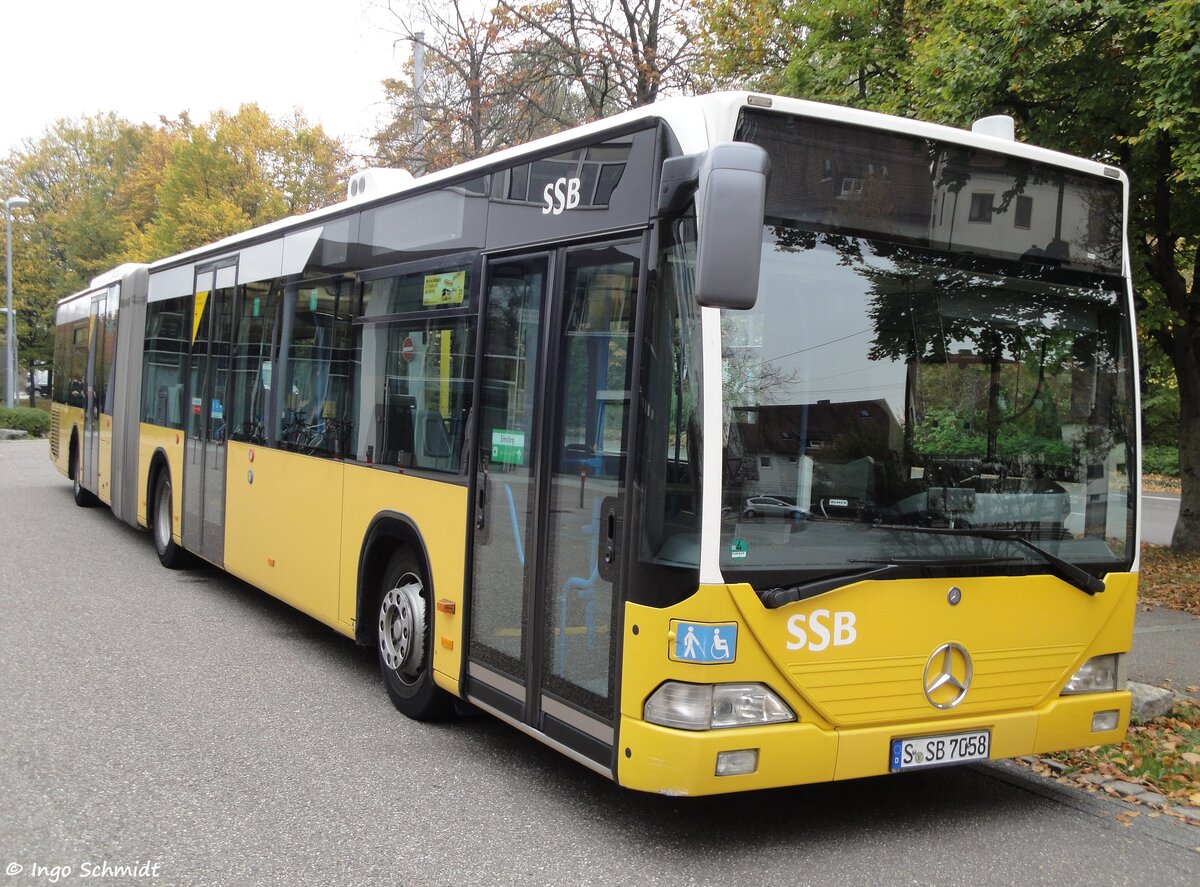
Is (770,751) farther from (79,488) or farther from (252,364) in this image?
(79,488)

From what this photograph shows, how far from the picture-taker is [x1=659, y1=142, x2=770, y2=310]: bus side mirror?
388 centimetres

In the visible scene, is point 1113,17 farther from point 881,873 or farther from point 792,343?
point 881,873

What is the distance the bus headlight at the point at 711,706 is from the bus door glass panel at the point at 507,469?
1005 millimetres

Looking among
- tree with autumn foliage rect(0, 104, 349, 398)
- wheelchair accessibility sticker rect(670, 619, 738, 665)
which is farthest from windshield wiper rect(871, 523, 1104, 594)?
tree with autumn foliage rect(0, 104, 349, 398)

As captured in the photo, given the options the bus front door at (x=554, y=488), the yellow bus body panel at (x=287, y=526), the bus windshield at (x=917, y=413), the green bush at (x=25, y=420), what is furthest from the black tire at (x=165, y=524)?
the green bush at (x=25, y=420)

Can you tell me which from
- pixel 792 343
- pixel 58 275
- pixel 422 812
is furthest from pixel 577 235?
pixel 58 275

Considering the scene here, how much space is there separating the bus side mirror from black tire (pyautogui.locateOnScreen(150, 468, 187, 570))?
Result: 884cm

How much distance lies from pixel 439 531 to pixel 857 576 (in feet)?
A: 7.98

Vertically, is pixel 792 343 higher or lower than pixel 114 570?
higher

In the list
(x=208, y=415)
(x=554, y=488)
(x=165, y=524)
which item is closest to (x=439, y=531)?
(x=554, y=488)

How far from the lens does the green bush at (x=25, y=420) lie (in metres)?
43.1

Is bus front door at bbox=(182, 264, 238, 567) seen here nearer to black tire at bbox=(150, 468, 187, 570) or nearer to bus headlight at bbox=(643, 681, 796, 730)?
black tire at bbox=(150, 468, 187, 570)

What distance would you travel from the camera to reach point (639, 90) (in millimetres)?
20062

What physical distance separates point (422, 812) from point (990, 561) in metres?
2.68
